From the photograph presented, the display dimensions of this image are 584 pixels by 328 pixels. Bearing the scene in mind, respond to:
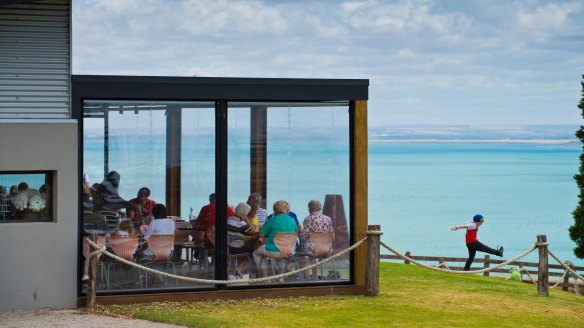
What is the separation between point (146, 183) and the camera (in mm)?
14828

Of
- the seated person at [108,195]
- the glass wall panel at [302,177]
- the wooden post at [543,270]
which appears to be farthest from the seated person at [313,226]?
the wooden post at [543,270]

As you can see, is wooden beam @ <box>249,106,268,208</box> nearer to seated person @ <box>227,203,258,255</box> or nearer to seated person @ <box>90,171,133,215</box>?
seated person @ <box>227,203,258,255</box>

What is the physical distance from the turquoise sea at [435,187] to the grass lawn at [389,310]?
152cm

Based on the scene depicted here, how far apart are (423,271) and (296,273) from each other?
5025 millimetres

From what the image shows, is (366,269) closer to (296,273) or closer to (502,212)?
(296,273)

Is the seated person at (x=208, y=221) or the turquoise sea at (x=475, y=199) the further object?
the turquoise sea at (x=475, y=199)

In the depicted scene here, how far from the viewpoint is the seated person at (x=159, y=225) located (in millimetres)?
14750

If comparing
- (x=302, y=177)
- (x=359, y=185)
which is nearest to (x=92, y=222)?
(x=302, y=177)

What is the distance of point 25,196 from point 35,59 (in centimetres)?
182

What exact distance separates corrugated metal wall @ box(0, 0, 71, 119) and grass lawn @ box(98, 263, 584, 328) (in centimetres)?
282

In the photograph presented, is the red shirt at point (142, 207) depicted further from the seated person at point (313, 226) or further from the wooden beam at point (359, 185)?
the wooden beam at point (359, 185)

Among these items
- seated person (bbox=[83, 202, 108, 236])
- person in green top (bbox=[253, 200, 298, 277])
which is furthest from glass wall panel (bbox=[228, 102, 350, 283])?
seated person (bbox=[83, 202, 108, 236])

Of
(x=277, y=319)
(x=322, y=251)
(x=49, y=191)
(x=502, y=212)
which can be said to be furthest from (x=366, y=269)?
(x=502, y=212)

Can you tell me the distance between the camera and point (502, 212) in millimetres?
92438
